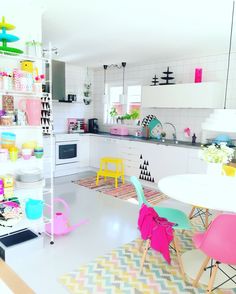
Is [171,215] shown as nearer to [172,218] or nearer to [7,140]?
[172,218]

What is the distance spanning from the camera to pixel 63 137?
5.62 meters

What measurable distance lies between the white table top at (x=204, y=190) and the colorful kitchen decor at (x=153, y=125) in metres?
2.74

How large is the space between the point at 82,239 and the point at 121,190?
6.27ft

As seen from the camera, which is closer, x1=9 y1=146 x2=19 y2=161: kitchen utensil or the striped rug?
x1=9 y1=146 x2=19 y2=161: kitchen utensil

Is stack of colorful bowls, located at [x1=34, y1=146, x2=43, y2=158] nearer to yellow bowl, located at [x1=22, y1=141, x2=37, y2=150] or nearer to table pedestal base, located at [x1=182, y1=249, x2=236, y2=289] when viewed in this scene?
yellow bowl, located at [x1=22, y1=141, x2=37, y2=150]

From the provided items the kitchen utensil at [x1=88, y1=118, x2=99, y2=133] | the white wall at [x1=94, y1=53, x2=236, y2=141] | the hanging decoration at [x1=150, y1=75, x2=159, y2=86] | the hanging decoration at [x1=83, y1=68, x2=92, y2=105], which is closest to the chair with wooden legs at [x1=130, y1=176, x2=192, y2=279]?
the white wall at [x1=94, y1=53, x2=236, y2=141]

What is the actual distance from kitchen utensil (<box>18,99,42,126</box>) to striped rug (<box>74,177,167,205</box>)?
2.25 metres

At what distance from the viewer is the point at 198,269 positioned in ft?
A: 7.93

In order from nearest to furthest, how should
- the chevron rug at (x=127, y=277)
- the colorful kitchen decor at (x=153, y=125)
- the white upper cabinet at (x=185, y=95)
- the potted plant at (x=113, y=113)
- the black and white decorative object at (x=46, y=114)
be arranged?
the chevron rug at (x=127, y=277) < the black and white decorative object at (x=46, y=114) < the white upper cabinet at (x=185, y=95) < the colorful kitchen decor at (x=153, y=125) < the potted plant at (x=113, y=113)

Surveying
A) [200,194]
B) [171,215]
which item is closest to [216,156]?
[200,194]

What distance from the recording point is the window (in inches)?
233

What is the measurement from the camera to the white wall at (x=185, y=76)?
4461 mm

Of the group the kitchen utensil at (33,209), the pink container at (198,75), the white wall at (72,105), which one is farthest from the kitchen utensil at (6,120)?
the white wall at (72,105)

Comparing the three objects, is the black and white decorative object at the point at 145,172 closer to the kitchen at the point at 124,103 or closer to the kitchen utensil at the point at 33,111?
the kitchen at the point at 124,103
